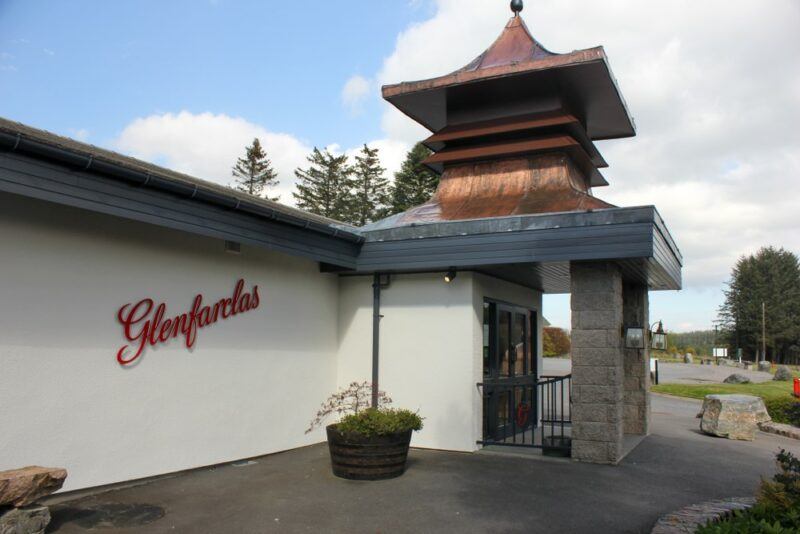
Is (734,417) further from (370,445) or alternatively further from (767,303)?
(767,303)

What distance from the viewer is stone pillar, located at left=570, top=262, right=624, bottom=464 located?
Result: 7.77 metres

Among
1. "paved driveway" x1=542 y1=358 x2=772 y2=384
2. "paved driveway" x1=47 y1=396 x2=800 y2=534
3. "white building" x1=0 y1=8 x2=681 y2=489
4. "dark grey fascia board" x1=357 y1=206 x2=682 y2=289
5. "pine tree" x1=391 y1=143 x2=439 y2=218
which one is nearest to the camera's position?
"paved driveway" x1=47 y1=396 x2=800 y2=534

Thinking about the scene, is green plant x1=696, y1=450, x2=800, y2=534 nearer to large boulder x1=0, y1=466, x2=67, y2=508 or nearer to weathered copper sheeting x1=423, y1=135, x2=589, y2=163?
large boulder x1=0, y1=466, x2=67, y2=508

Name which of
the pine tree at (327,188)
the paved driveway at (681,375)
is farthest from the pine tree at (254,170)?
the paved driveway at (681,375)

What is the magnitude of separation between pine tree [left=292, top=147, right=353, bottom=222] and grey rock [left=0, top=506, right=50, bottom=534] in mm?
34831

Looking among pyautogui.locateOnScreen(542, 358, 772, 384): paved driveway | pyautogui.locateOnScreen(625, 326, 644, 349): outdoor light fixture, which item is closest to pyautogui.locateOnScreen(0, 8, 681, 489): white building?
pyautogui.locateOnScreen(625, 326, 644, 349): outdoor light fixture

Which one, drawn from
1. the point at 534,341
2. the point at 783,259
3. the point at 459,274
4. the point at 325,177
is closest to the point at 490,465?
the point at 459,274

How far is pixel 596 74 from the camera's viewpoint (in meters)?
9.16

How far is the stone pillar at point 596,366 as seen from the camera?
7766mm

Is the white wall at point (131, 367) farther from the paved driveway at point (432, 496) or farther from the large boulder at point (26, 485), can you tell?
the large boulder at point (26, 485)

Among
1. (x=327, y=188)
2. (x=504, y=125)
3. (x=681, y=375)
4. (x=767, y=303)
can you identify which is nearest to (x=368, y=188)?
(x=327, y=188)

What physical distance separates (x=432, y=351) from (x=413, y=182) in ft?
80.7

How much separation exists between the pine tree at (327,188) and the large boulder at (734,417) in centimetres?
3022

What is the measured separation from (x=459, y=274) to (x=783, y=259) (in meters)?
67.4
